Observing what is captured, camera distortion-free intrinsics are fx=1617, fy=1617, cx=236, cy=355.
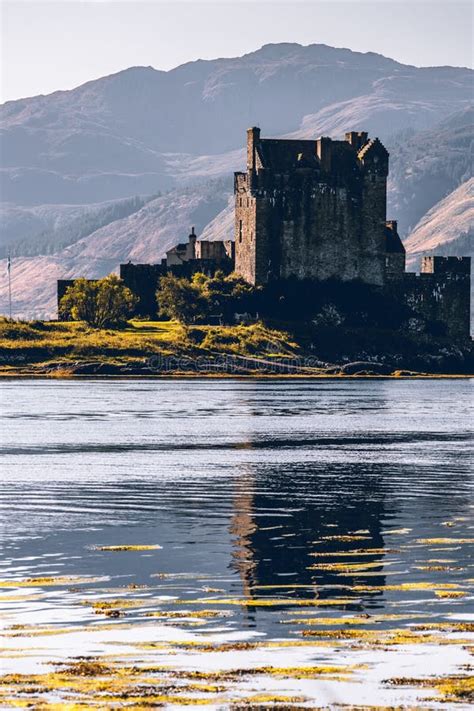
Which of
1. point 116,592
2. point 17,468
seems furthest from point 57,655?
point 17,468

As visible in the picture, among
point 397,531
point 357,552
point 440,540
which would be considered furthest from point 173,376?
point 357,552

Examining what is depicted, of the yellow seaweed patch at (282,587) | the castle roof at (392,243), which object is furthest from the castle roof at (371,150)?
the yellow seaweed patch at (282,587)

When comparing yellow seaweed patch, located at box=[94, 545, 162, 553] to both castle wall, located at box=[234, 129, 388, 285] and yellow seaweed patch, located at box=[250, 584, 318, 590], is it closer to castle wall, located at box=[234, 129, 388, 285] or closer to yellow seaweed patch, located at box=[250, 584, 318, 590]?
yellow seaweed patch, located at box=[250, 584, 318, 590]

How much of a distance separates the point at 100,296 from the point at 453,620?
154253 mm

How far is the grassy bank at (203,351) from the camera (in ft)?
570

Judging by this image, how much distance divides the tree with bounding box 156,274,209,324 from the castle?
275 inches

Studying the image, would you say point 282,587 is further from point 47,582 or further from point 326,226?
point 326,226

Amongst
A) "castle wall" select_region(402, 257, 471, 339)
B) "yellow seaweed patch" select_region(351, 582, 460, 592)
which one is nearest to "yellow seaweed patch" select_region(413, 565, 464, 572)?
"yellow seaweed patch" select_region(351, 582, 460, 592)

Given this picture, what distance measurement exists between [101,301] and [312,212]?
2734 cm

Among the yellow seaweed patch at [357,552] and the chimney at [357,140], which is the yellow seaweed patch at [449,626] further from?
the chimney at [357,140]

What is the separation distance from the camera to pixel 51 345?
176 meters

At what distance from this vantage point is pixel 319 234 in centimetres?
19038

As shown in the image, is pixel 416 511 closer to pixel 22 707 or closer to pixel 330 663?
pixel 330 663

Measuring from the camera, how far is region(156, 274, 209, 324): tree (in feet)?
586
